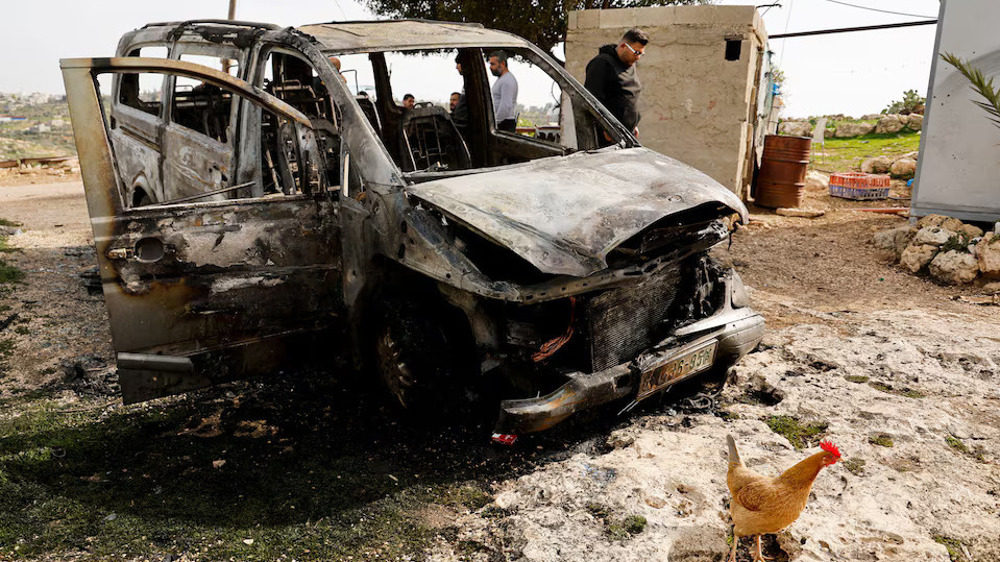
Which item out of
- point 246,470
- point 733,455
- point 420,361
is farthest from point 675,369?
point 246,470

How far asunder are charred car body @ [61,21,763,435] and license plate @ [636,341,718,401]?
11mm

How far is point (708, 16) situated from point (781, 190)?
2.76 m

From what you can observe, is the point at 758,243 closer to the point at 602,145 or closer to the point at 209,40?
the point at 602,145

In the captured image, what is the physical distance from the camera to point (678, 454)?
10.6 ft

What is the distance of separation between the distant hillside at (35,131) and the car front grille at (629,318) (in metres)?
17.2

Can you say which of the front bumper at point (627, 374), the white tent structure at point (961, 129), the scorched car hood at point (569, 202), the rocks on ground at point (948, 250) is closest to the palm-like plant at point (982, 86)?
the white tent structure at point (961, 129)

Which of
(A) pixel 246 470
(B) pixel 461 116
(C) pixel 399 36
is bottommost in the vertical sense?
(A) pixel 246 470

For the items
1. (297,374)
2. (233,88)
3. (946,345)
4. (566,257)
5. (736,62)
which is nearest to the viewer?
(566,257)

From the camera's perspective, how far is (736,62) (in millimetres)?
8570

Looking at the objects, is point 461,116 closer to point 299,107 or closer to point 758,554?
point 299,107

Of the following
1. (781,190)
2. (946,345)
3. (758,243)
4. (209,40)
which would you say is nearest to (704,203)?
(946,345)

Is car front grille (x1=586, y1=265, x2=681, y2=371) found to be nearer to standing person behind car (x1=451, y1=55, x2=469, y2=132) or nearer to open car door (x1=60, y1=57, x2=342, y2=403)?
open car door (x1=60, y1=57, x2=342, y2=403)

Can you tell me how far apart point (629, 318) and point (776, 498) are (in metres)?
1.10

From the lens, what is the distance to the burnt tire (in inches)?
131
